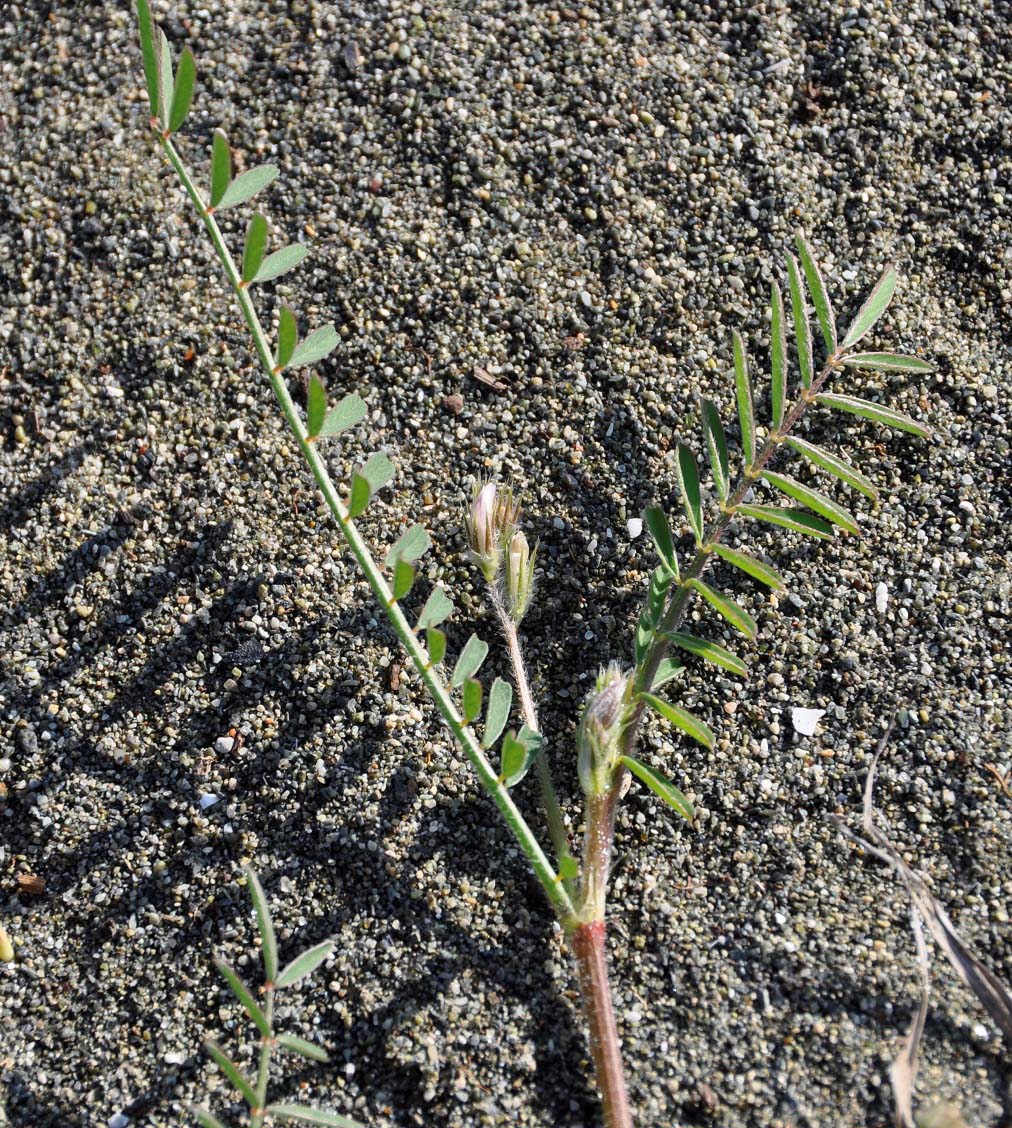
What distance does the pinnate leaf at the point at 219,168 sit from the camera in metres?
1.42

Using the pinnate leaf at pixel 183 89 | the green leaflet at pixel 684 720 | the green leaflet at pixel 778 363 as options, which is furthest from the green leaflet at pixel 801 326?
the pinnate leaf at pixel 183 89

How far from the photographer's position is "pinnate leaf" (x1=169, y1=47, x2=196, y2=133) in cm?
140

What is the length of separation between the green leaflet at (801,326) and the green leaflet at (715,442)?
0.14m

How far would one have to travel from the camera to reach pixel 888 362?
5.62ft

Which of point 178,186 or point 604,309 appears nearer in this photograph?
point 604,309

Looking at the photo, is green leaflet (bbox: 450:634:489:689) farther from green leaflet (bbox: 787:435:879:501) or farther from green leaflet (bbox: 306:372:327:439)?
green leaflet (bbox: 787:435:879:501)

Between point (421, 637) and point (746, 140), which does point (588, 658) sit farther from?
point (746, 140)

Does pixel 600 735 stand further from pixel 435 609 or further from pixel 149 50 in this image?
pixel 149 50

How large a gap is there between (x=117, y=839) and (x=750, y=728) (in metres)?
0.92

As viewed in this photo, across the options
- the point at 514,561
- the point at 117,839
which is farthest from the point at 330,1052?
the point at 514,561

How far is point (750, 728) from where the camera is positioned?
1.71 m

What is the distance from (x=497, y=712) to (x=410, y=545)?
245 millimetres

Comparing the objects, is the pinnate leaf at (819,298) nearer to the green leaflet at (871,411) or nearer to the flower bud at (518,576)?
the green leaflet at (871,411)

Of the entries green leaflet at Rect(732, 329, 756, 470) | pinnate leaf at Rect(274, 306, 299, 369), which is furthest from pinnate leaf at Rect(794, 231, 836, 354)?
pinnate leaf at Rect(274, 306, 299, 369)
